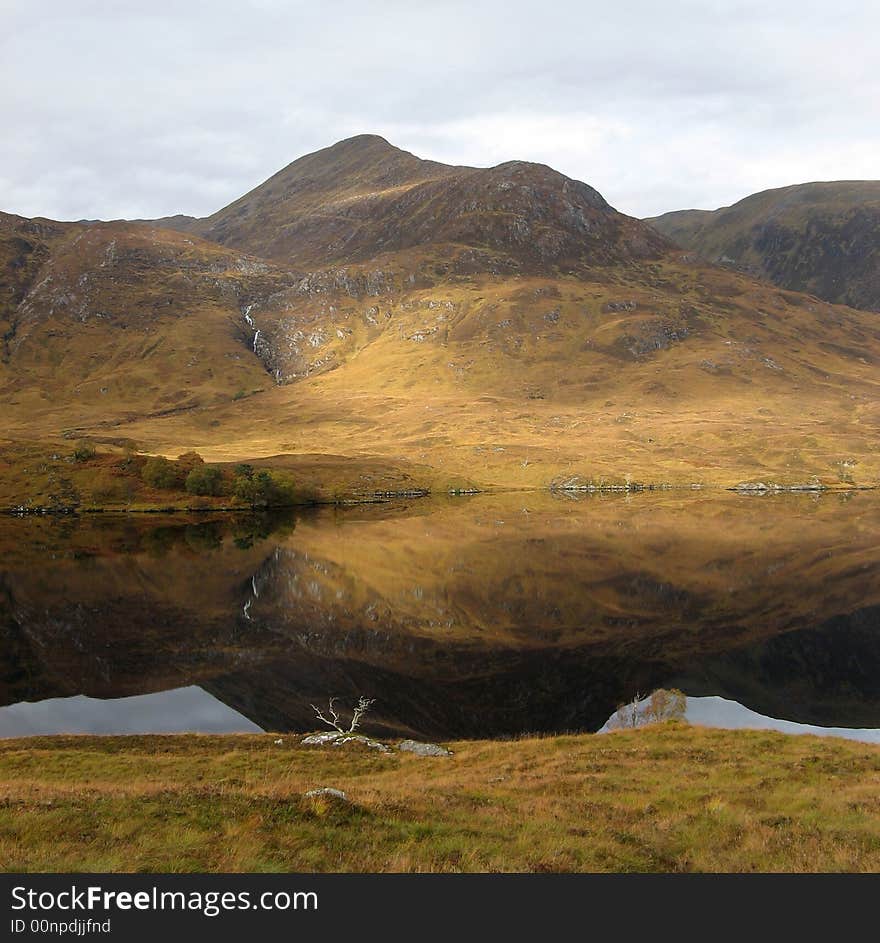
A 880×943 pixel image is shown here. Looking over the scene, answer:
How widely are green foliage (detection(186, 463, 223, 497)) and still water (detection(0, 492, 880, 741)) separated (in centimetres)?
3538

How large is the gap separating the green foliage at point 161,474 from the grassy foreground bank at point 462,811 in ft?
425

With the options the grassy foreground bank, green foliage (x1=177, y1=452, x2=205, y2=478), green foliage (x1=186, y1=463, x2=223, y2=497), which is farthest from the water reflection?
green foliage (x1=177, y1=452, x2=205, y2=478)

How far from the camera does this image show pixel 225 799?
18578mm

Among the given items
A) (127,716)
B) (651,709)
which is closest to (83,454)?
(127,716)

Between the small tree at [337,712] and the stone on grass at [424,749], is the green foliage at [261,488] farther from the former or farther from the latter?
the stone on grass at [424,749]

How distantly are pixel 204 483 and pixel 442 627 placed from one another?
10369 centimetres

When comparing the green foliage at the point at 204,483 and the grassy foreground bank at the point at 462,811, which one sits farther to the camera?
the green foliage at the point at 204,483

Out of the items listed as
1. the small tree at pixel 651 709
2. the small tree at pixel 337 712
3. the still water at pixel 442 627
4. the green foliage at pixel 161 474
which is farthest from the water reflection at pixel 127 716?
the green foliage at pixel 161 474

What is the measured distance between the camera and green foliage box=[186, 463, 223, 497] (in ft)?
504

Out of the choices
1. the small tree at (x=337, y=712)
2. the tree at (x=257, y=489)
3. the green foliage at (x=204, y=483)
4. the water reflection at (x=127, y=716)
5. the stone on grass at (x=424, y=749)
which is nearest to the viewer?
the stone on grass at (x=424, y=749)

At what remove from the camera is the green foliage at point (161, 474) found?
15462 cm

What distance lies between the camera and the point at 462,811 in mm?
19438

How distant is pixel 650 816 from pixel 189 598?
6371 centimetres
